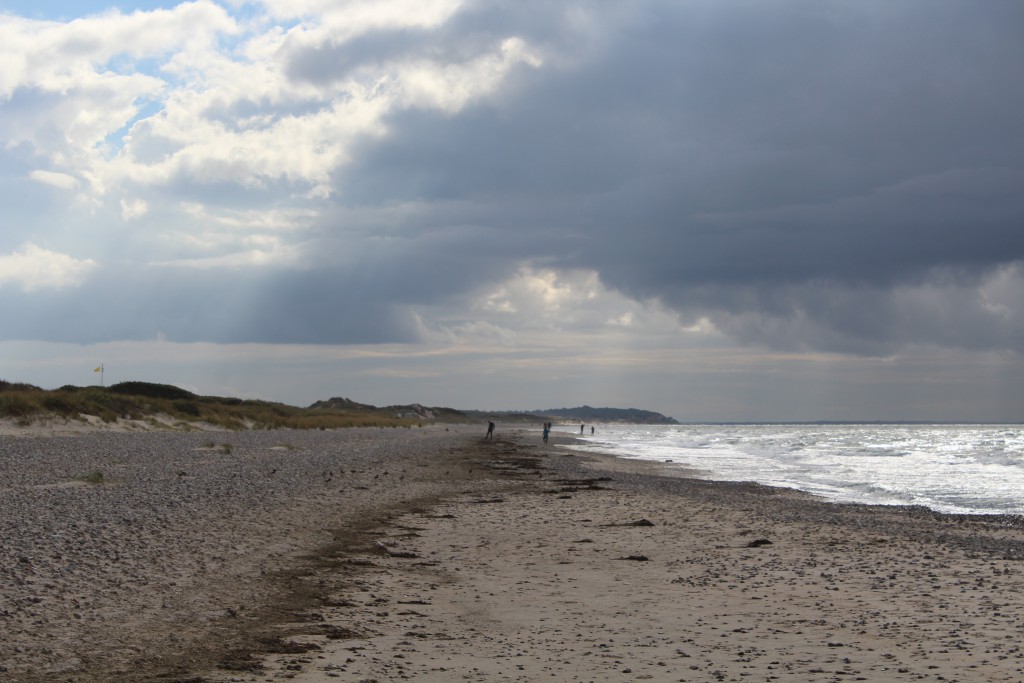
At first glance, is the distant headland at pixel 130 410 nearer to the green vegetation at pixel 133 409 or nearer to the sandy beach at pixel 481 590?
the green vegetation at pixel 133 409

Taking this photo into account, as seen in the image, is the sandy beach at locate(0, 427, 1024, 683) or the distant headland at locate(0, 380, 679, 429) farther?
the distant headland at locate(0, 380, 679, 429)

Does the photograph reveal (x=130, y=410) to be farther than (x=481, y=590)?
Yes

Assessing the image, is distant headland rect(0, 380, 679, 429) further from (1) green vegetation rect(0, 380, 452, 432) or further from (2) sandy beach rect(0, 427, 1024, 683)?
(2) sandy beach rect(0, 427, 1024, 683)

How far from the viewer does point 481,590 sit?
11727 mm

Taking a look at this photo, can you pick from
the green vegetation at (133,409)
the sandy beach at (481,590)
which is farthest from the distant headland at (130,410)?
the sandy beach at (481,590)

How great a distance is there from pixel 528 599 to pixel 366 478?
17.4 metres

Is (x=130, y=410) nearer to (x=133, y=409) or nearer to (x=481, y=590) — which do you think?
(x=133, y=409)

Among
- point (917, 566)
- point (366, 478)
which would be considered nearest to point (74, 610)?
point (917, 566)

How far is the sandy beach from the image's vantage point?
26.4 feet

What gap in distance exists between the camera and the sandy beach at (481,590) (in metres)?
8.04

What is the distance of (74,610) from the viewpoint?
9.11 meters

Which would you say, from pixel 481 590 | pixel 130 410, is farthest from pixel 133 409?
pixel 481 590

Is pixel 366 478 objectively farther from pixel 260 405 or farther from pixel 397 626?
pixel 260 405

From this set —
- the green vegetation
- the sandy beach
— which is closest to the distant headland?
the green vegetation
